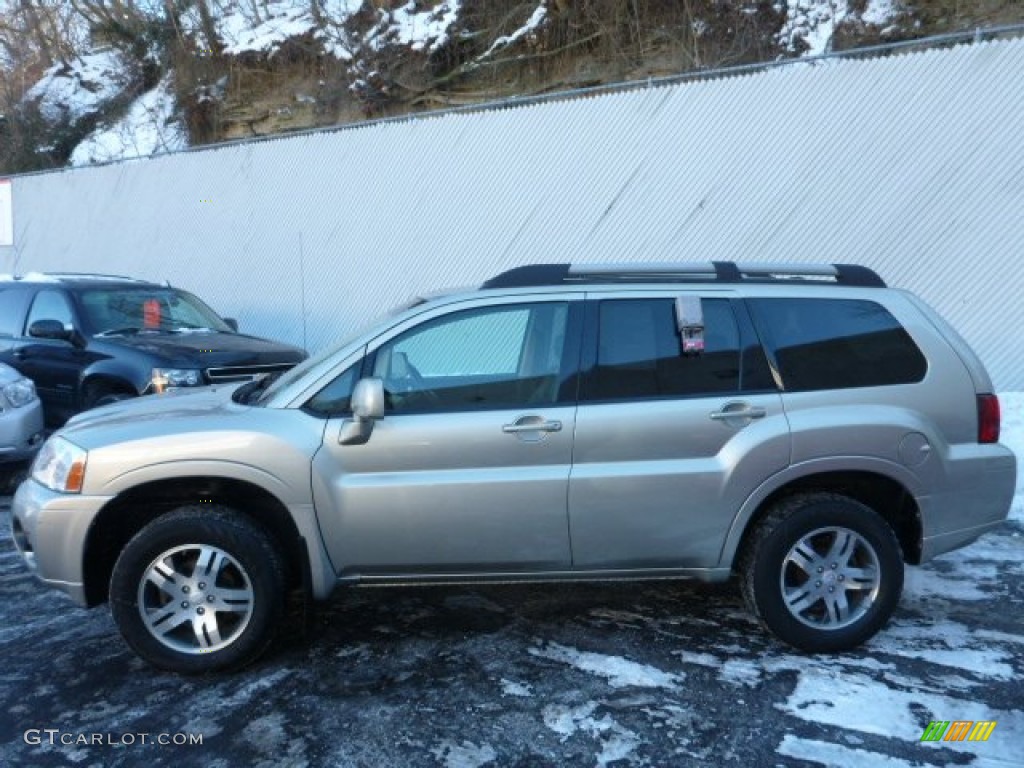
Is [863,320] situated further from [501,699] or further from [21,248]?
[21,248]

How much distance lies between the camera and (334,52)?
19.1 m

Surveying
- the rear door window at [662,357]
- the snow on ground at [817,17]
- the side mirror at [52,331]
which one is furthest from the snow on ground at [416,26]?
the rear door window at [662,357]

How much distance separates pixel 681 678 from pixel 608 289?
1783 millimetres

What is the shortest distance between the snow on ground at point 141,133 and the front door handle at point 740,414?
71.3ft

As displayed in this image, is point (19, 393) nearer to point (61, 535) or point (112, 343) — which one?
point (112, 343)

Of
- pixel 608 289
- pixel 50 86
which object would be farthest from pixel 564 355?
pixel 50 86

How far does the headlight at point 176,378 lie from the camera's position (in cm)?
740

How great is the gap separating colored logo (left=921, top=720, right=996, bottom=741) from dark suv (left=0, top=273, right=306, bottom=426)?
5908 mm

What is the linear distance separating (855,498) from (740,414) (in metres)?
0.80

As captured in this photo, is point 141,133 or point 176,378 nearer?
point 176,378

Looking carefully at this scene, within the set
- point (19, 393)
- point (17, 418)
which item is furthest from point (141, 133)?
point (17, 418)

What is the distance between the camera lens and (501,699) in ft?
12.1

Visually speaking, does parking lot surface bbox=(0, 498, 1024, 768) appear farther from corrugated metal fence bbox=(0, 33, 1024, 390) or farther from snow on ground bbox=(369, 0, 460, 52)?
snow on ground bbox=(369, 0, 460, 52)

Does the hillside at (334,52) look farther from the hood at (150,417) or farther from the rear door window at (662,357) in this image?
the hood at (150,417)
